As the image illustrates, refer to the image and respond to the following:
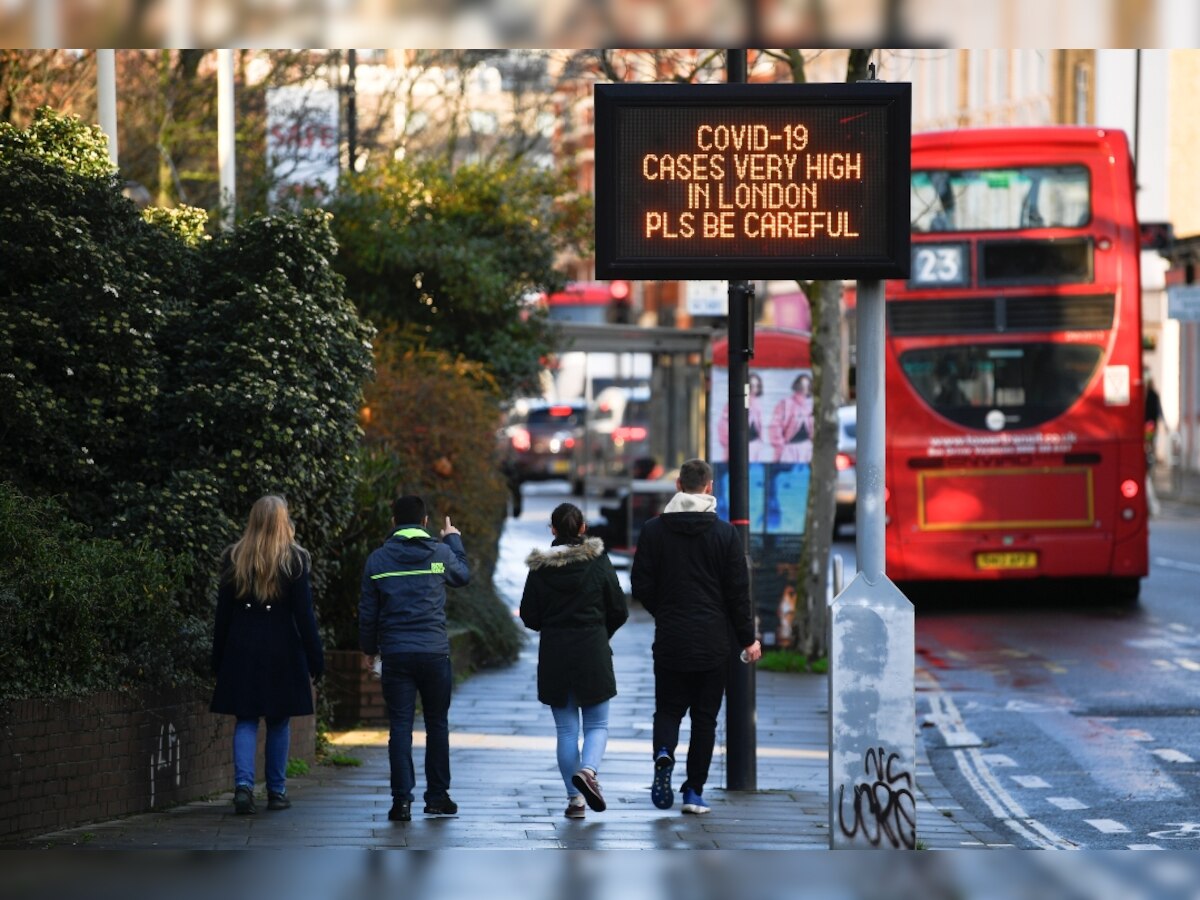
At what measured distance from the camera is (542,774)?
41.2 ft

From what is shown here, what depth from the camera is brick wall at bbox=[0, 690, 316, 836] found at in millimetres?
9539

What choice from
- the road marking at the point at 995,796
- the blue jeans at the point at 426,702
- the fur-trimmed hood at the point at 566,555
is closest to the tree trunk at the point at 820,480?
the road marking at the point at 995,796

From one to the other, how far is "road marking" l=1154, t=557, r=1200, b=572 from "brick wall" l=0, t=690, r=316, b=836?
16471mm

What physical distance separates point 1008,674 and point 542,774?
232 inches

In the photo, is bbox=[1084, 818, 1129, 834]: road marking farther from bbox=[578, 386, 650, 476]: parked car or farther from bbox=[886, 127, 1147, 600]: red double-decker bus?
bbox=[578, 386, 650, 476]: parked car

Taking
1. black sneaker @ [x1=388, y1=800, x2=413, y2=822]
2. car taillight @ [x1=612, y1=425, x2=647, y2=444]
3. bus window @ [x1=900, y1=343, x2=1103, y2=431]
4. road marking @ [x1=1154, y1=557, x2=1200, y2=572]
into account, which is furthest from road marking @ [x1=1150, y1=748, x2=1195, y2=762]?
car taillight @ [x1=612, y1=425, x2=647, y2=444]

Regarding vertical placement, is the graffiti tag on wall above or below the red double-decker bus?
below

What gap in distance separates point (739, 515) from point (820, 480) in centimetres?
573

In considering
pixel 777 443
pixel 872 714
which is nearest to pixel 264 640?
pixel 872 714

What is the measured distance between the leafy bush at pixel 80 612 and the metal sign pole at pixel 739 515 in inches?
113

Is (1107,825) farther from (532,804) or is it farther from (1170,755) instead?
(532,804)

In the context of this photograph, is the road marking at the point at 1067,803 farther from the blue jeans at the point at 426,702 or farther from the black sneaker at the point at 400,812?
the black sneaker at the point at 400,812

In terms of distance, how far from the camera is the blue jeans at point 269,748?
10.9m

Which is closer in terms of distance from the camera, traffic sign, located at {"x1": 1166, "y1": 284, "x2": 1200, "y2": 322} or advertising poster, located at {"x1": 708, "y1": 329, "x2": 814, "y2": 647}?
advertising poster, located at {"x1": 708, "y1": 329, "x2": 814, "y2": 647}
